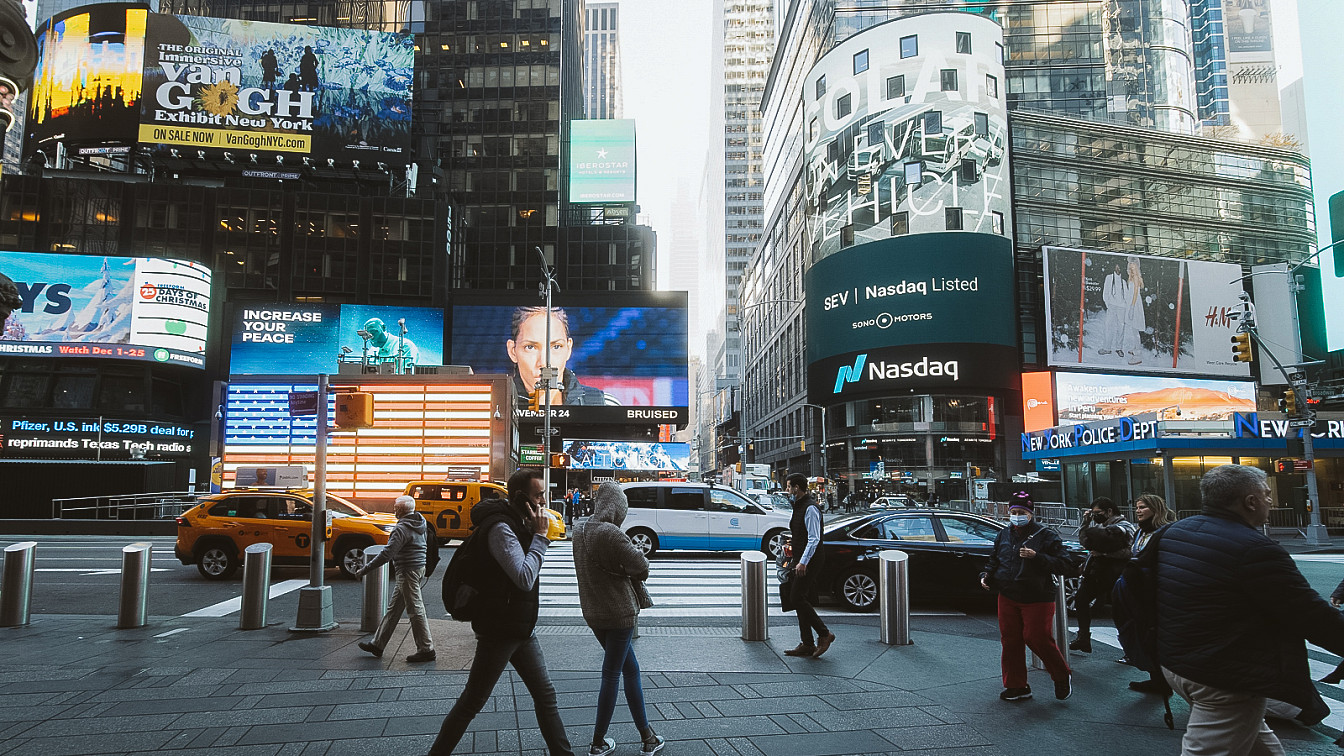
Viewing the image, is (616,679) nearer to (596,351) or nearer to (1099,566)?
(1099,566)

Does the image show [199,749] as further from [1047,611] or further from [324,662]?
[1047,611]

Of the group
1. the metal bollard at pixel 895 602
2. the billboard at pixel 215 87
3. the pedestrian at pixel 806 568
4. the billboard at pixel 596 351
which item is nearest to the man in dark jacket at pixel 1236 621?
the pedestrian at pixel 806 568

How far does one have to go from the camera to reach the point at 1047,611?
21.7 feet

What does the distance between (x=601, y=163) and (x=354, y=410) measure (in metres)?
67.8

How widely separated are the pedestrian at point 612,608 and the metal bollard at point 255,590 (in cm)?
627

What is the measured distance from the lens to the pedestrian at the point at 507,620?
4.56 metres

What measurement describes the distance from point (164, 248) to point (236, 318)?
12402 millimetres

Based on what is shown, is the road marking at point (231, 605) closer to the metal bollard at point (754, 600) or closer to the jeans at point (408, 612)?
the jeans at point (408, 612)

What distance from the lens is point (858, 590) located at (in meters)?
12.0

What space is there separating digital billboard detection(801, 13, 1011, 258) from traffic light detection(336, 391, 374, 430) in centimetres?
6373

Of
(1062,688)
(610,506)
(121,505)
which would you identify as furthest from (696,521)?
(121,505)

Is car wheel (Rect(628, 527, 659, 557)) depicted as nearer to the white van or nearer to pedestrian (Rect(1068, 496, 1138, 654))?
the white van

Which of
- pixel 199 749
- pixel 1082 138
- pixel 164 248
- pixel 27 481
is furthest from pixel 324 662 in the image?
pixel 1082 138

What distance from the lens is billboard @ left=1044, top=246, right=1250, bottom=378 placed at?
64.8 m
